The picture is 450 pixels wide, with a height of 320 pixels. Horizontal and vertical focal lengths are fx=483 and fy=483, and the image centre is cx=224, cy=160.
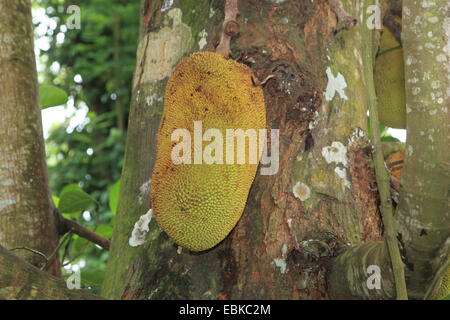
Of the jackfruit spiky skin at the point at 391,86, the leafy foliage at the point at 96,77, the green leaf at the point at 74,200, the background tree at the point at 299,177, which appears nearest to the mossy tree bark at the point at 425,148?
the background tree at the point at 299,177

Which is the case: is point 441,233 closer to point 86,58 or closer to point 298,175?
point 298,175

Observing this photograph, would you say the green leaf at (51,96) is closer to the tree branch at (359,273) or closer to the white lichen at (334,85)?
the white lichen at (334,85)

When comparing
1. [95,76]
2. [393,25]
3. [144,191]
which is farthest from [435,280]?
[95,76]

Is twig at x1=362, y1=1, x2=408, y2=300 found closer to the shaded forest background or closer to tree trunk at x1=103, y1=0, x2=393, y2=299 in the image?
tree trunk at x1=103, y1=0, x2=393, y2=299

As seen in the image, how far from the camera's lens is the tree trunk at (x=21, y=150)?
3.20 feet

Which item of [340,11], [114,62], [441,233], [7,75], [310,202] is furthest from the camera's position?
[114,62]

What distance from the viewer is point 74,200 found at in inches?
49.6

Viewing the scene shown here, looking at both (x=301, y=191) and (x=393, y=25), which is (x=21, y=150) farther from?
(x=393, y=25)

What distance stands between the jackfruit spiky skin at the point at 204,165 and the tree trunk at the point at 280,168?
0.04m

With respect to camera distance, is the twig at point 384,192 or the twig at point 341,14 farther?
the twig at point 341,14

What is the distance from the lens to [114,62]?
4.36 metres

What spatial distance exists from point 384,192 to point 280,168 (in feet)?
0.62
